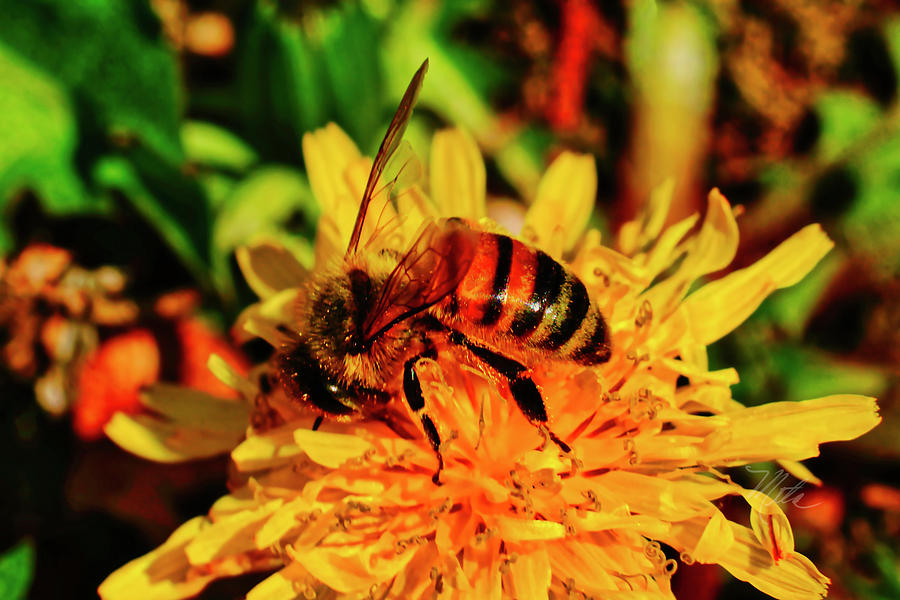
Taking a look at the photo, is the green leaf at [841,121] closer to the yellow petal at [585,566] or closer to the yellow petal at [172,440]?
the yellow petal at [585,566]

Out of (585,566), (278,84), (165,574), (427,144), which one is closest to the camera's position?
(585,566)

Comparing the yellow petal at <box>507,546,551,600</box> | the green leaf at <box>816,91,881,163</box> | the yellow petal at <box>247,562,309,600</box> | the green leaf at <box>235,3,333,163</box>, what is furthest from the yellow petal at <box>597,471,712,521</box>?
the green leaf at <box>816,91,881,163</box>

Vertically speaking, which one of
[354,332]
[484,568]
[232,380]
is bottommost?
[484,568]

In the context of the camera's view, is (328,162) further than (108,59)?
No

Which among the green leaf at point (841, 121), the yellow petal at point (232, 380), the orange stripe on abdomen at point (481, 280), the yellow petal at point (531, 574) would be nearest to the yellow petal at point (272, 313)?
the yellow petal at point (232, 380)

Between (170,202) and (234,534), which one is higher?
(170,202)

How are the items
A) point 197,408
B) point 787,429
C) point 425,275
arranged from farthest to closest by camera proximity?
point 197,408
point 787,429
point 425,275

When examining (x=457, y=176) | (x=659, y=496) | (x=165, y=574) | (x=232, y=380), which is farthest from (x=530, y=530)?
(x=457, y=176)

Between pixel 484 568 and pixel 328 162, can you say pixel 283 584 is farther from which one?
pixel 328 162
